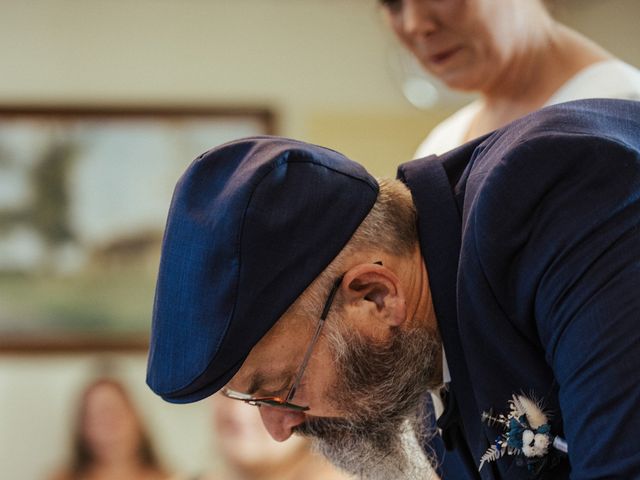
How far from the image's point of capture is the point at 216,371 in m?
1.25

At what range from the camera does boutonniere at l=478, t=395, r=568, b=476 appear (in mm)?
1227

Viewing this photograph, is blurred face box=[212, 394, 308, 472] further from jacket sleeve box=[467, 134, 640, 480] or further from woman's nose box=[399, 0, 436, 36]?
jacket sleeve box=[467, 134, 640, 480]

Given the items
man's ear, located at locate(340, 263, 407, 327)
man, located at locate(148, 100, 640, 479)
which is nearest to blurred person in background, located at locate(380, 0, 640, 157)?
man, located at locate(148, 100, 640, 479)

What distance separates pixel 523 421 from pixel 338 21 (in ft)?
13.3

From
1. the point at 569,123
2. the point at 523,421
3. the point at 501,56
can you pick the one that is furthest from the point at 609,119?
the point at 501,56

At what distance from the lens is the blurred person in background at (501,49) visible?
1.91 meters

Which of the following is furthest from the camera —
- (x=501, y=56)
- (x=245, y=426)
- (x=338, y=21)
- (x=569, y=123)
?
(x=338, y=21)

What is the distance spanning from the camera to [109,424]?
185 inches

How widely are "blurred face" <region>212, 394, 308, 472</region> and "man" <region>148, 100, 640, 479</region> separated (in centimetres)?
176

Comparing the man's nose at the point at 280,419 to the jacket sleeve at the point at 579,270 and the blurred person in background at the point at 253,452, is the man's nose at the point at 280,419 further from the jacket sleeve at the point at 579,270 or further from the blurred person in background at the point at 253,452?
the blurred person in background at the point at 253,452

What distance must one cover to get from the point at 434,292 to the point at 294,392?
24cm

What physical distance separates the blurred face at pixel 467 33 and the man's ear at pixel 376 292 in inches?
31.2

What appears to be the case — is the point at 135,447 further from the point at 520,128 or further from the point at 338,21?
the point at 520,128

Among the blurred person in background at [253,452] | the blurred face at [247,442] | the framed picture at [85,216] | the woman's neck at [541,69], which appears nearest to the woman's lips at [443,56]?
the woman's neck at [541,69]
